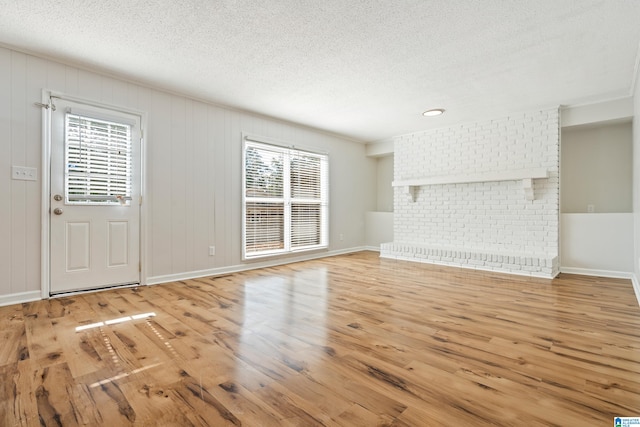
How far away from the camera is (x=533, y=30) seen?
2.56 meters

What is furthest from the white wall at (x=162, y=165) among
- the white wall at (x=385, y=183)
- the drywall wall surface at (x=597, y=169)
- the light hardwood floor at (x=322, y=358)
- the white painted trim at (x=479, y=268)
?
the drywall wall surface at (x=597, y=169)

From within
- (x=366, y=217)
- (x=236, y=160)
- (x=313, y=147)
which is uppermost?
(x=313, y=147)

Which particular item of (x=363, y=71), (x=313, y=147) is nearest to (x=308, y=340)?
(x=363, y=71)

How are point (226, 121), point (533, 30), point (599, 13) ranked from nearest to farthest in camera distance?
1. point (599, 13)
2. point (533, 30)
3. point (226, 121)

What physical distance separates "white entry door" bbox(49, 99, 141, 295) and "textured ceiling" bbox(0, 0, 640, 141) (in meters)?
0.63

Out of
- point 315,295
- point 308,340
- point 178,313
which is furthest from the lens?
point 315,295

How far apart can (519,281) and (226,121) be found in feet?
14.9

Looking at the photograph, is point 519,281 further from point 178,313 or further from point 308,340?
point 178,313

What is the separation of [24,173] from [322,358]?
133 inches

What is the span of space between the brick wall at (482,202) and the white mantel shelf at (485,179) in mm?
151

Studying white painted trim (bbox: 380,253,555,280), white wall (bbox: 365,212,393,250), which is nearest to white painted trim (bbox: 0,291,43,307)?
white painted trim (bbox: 380,253,555,280)

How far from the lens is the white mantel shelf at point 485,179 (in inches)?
178

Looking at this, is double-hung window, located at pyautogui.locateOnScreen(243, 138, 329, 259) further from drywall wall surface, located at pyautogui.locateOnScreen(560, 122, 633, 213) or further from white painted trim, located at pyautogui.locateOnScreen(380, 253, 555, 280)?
drywall wall surface, located at pyautogui.locateOnScreen(560, 122, 633, 213)

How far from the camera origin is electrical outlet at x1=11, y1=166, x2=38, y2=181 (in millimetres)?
2996
